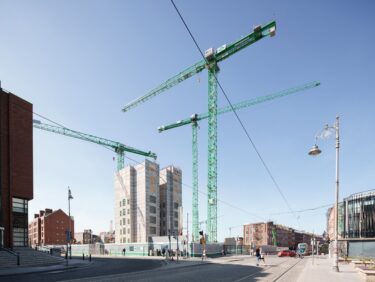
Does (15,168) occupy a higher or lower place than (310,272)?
higher

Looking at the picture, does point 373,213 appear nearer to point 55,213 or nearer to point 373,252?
point 373,252

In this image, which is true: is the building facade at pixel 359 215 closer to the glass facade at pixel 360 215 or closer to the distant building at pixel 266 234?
the glass facade at pixel 360 215

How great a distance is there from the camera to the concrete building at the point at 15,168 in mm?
45906

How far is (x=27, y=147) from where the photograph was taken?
168ft

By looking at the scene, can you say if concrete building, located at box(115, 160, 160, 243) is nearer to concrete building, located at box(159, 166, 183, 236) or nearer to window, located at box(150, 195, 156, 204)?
window, located at box(150, 195, 156, 204)

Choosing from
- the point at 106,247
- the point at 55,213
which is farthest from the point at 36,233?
the point at 106,247

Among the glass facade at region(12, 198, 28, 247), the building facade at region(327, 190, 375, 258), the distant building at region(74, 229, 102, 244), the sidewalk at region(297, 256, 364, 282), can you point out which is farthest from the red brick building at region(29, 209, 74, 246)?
the sidewalk at region(297, 256, 364, 282)

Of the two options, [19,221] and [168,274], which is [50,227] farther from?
[168,274]

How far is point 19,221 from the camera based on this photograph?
49.1 m

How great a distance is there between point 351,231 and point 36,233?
13083 centimetres

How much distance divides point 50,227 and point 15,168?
9993 cm

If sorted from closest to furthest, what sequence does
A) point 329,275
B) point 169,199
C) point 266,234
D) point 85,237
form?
point 329,275 < point 169,199 < point 85,237 < point 266,234

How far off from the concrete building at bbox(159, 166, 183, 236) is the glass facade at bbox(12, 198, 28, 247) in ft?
187

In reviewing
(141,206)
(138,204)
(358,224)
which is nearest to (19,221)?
(141,206)
